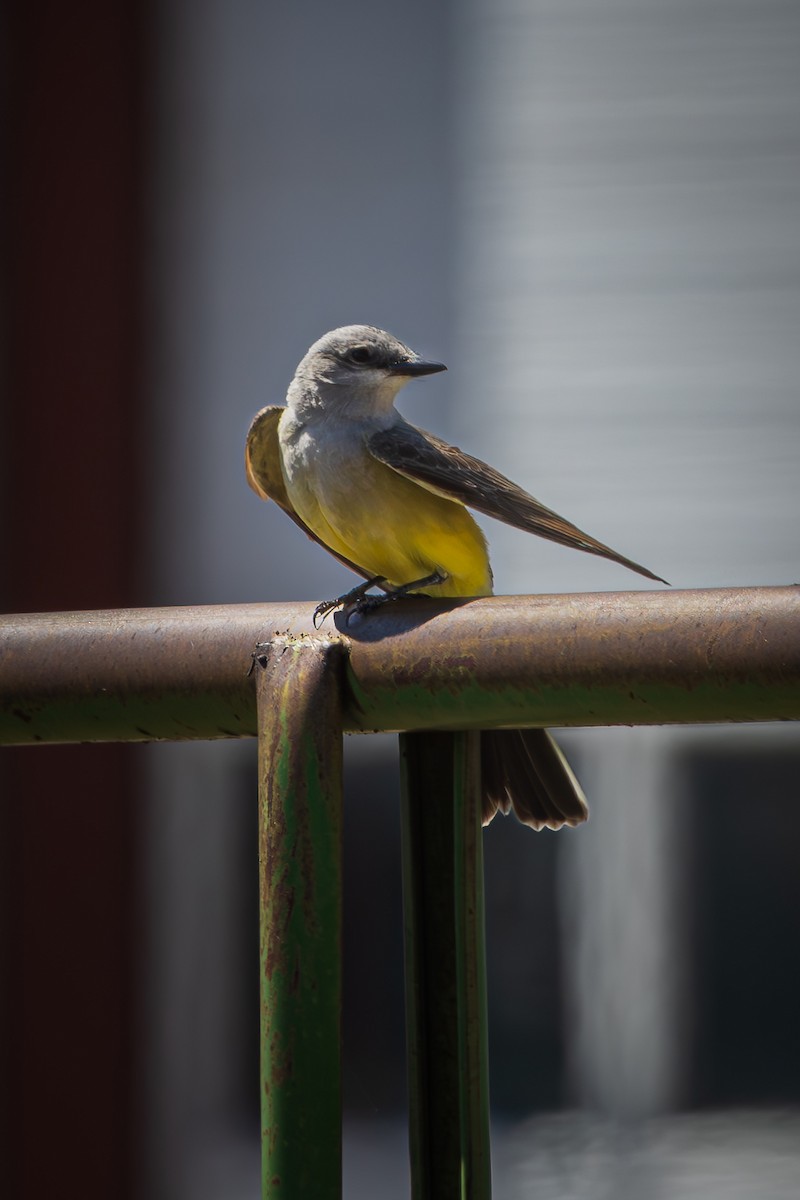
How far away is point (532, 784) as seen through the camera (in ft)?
4.24

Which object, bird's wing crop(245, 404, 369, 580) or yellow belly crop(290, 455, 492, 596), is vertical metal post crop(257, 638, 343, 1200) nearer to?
yellow belly crop(290, 455, 492, 596)

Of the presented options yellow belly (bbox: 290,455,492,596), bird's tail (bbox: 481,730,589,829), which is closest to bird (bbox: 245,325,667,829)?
yellow belly (bbox: 290,455,492,596)

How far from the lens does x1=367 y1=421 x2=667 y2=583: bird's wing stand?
4.81 feet

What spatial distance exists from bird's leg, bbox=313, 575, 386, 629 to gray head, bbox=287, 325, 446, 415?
30 cm

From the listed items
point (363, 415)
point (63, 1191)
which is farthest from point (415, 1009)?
point (63, 1191)

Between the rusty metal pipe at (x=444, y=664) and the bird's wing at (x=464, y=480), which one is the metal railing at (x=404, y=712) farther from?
the bird's wing at (x=464, y=480)

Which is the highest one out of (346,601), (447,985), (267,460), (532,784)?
(267,460)

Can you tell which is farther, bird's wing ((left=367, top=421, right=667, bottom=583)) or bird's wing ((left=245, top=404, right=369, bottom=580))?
bird's wing ((left=245, top=404, right=369, bottom=580))

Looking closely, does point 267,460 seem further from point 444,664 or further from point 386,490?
point 444,664

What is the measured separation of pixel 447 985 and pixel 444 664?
19 centimetres

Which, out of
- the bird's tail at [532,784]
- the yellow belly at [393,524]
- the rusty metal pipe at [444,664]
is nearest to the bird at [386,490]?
the yellow belly at [393,524]

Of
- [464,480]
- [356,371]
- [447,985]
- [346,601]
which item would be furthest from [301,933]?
[356,371]

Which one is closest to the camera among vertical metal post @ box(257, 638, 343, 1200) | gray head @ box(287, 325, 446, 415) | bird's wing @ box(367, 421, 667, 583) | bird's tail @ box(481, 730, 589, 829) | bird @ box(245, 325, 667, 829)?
vertical metal post @ box(257, 638, 343, 1200)

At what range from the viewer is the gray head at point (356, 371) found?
1.87m
